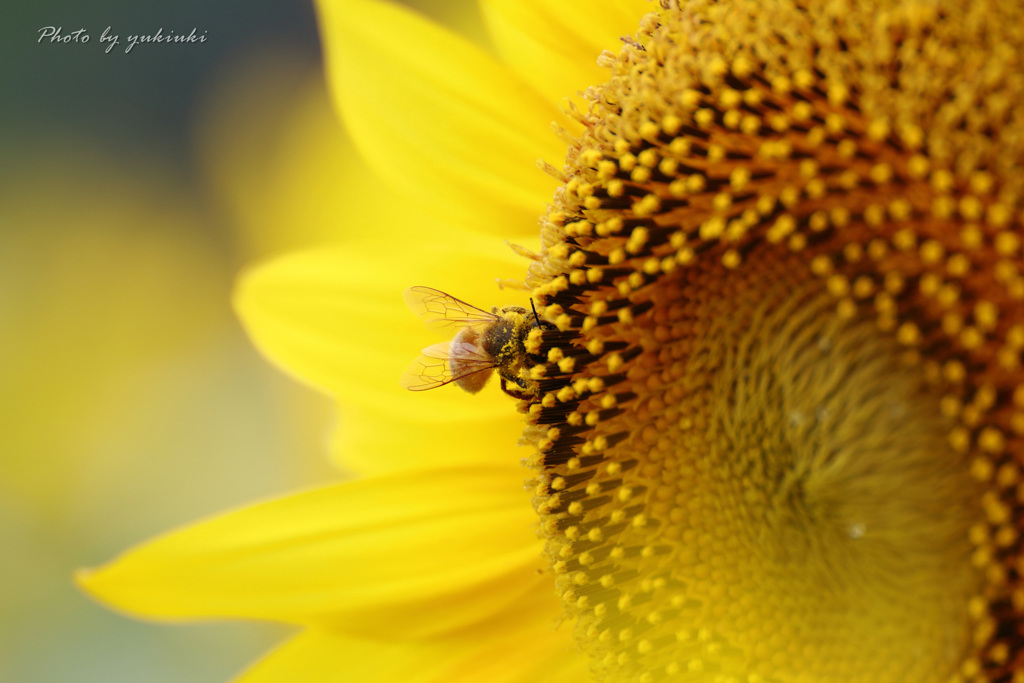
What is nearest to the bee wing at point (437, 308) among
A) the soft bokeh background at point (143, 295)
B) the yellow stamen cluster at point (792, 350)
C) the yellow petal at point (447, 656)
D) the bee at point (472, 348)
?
the bee at point (472, 348)

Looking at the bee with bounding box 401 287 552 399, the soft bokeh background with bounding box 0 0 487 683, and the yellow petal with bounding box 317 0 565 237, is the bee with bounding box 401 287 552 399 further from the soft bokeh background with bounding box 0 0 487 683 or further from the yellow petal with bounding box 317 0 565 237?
the soft bokeh background with bounding box 0 0 487 683

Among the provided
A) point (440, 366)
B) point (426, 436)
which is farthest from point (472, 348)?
point (426, 436)

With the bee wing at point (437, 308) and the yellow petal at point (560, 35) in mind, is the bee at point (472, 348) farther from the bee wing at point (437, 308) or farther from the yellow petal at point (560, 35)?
the yellow petal at point (560, 35)

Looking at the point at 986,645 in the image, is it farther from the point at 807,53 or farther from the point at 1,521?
the point at 1,521

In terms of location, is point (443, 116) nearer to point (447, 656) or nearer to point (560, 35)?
point (560, 35)

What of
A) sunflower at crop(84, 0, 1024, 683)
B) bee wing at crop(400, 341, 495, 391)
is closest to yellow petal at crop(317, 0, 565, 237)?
sunflower at crop(84, 0, 1024, 683)

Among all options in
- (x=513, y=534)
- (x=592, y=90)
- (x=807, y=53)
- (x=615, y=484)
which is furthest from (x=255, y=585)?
(x=807, y=53)
